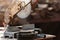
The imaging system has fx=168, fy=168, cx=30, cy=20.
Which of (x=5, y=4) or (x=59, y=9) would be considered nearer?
(x=5, y=4)

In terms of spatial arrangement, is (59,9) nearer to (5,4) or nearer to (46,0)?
(46,0)

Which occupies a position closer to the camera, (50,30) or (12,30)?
(12,30)

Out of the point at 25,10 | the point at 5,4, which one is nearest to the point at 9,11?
the point at 25,10

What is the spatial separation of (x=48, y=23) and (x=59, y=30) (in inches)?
6.6

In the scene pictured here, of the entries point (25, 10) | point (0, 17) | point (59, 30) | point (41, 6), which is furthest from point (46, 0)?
point (25, 10)

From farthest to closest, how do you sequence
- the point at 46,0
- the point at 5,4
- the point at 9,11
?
the point at 46,0, the point at 5,4, the point at 9,11

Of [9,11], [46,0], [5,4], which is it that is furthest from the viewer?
[46,0]

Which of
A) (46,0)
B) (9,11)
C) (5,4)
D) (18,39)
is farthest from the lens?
(46,0)

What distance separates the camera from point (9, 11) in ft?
4.22

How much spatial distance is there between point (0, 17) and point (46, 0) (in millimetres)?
565

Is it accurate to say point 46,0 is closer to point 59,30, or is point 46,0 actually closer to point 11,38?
point 59,30

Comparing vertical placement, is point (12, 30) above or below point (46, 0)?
below

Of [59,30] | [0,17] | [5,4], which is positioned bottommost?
[59,30]

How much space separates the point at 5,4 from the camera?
182 centimetres
